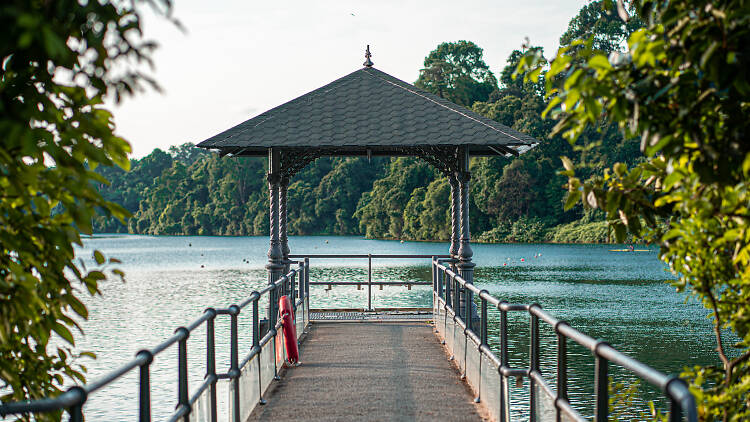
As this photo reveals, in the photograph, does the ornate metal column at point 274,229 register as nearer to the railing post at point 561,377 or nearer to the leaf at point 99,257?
the railing post at point 561,377

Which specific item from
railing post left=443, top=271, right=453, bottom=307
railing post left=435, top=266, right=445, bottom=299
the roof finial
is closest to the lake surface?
railing post left=443, top=271, right=453, bottom=307

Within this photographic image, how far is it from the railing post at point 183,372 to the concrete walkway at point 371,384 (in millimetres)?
2169

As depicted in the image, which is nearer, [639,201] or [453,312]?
[639,201]

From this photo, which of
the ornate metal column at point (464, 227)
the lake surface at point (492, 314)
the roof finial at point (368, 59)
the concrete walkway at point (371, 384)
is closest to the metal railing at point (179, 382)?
the concrete walkway at point (371, 384)

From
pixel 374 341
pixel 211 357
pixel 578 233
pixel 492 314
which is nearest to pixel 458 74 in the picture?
pixel 578 233

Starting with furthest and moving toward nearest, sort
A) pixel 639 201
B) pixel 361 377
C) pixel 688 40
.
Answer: pixel 361 377, pixel 639 201, pixel 688 40

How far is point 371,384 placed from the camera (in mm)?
7930

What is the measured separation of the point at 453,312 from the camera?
916cm

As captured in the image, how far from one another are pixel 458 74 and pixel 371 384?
98.5m

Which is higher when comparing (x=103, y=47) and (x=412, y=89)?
(x=412, y=89)

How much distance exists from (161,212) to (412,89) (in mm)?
125028

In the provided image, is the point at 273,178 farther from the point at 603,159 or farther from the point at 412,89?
the point at 603,159

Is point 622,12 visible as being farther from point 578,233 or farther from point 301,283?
point 578,233

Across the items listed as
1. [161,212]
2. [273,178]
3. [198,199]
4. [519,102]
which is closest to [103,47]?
[273,178]
